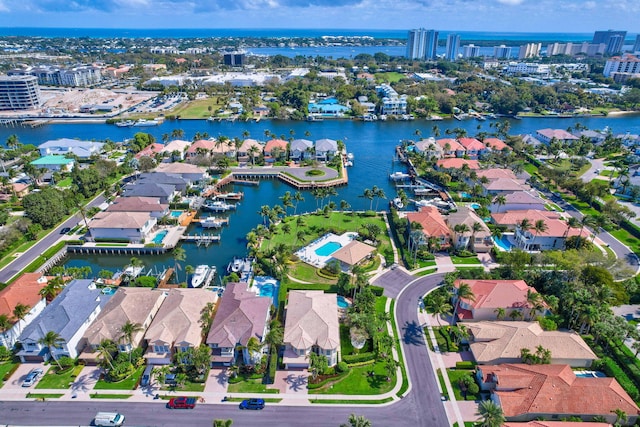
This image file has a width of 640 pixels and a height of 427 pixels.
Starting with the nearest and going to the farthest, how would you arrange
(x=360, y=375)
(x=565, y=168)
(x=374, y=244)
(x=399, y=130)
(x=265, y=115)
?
(x=360, y=375)
(x=374, y=244)
(x=565, y=168)
(x=399, y=130)
(x=265, y=115)

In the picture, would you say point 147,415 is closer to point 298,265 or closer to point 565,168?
point 298,265

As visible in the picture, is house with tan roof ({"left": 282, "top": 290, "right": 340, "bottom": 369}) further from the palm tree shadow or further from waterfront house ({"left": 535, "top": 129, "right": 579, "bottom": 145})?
waterfront house ({"left": 535, "top": 129, "right": 579, "bottom": 145})

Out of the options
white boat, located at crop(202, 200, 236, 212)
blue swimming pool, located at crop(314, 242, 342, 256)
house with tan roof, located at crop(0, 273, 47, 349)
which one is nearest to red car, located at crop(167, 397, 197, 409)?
house with tan roof, located at crop(0, 273, 47, 349)

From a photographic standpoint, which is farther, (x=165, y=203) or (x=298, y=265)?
(x=165, y=203)

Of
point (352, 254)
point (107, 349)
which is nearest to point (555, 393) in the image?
point (352, 254)

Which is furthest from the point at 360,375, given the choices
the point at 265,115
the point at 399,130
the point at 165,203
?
the point at 265,115

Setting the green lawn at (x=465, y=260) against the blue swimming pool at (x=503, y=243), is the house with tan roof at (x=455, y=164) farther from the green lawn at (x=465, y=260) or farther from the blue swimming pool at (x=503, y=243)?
the green lawn at (x=465, y=260)

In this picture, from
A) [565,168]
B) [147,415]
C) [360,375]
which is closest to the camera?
[147,415]
